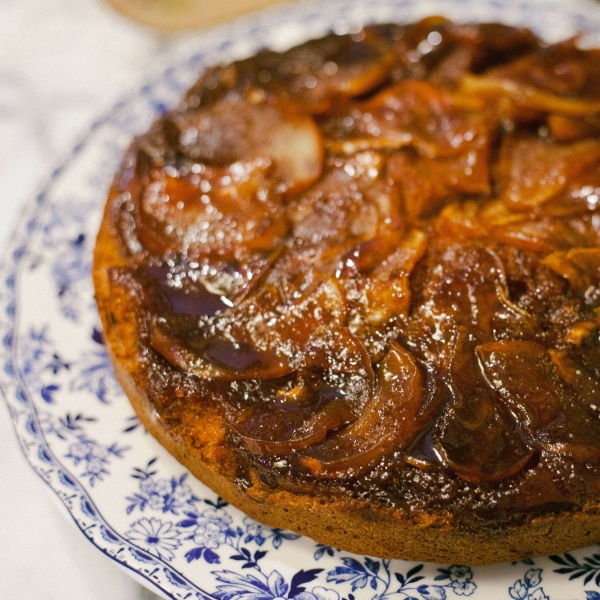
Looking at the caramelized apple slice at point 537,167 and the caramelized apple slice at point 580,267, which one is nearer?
the caramelized apple slice at point 580,267

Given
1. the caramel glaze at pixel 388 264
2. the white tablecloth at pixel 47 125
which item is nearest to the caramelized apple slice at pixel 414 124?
the caramel glaze at pixel 388 264

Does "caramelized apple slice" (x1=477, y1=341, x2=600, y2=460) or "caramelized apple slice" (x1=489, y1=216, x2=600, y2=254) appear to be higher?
"caramelized apple slice" (x1=489, y1=216, x2=600, y2=254)

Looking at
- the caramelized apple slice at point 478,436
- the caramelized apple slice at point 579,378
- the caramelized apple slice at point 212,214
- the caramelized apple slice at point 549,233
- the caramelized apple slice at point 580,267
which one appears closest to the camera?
the caramelized apple slice at point 478,436

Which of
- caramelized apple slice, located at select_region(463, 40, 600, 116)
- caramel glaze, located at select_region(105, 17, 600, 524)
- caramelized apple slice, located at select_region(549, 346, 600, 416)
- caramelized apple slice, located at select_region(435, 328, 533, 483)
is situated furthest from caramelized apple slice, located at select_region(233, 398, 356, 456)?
caramelized apple slice, located at select_region(463, 40, 600, 116)

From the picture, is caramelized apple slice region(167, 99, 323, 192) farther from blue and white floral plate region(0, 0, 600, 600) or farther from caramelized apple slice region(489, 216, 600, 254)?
caramelized apple slice region(489, 216, 600, 254)

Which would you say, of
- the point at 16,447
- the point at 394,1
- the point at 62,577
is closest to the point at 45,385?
the point at 16,447

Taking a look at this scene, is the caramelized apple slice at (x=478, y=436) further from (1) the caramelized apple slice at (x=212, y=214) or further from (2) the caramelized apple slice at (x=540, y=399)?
(1) the caramelized apple slice at (x=212, y=214)

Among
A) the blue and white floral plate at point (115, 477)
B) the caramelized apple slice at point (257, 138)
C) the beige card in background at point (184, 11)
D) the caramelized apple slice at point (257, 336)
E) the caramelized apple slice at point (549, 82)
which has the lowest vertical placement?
the blue and white floral plate at point (115, 477)

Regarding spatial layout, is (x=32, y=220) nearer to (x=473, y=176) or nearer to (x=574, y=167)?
(x=473, y=176)
